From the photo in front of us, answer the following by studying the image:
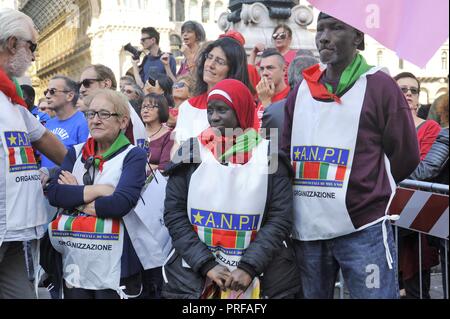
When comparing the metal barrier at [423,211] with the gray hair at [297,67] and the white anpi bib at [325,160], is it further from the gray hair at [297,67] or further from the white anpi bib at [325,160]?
the white anpi bib at [325,160]

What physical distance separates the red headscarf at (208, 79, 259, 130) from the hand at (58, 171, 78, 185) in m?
1.03

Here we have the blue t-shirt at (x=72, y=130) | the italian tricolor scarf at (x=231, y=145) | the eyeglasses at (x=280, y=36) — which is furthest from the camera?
the eyeglasses at (x=280, y=36)

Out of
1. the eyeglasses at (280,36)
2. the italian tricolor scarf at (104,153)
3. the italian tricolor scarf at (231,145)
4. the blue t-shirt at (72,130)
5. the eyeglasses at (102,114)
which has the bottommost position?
the blue t-shirt at (72,130)

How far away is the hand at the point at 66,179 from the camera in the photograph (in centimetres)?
411

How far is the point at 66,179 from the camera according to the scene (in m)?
4.12

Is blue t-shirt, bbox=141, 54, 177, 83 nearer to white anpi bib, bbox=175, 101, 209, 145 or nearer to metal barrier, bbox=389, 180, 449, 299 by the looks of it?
white anpi bib, bbox=175, 101, 209, 145

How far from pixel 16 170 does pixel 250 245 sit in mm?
1385

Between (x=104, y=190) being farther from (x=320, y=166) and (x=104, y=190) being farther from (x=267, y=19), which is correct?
(x=267, y=19)

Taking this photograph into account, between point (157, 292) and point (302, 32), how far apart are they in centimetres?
641

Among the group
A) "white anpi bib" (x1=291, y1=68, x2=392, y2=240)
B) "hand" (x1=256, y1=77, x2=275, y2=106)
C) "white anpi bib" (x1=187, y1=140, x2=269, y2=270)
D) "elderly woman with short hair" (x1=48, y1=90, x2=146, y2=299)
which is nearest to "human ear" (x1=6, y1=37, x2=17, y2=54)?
"elderly woman with short hair" (x1=48, y1=90, x2=146, y2=299)

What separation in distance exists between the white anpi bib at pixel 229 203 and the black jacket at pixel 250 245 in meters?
0.05

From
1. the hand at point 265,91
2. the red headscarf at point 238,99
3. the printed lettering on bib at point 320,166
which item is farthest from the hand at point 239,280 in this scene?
the hand at point 265,91
